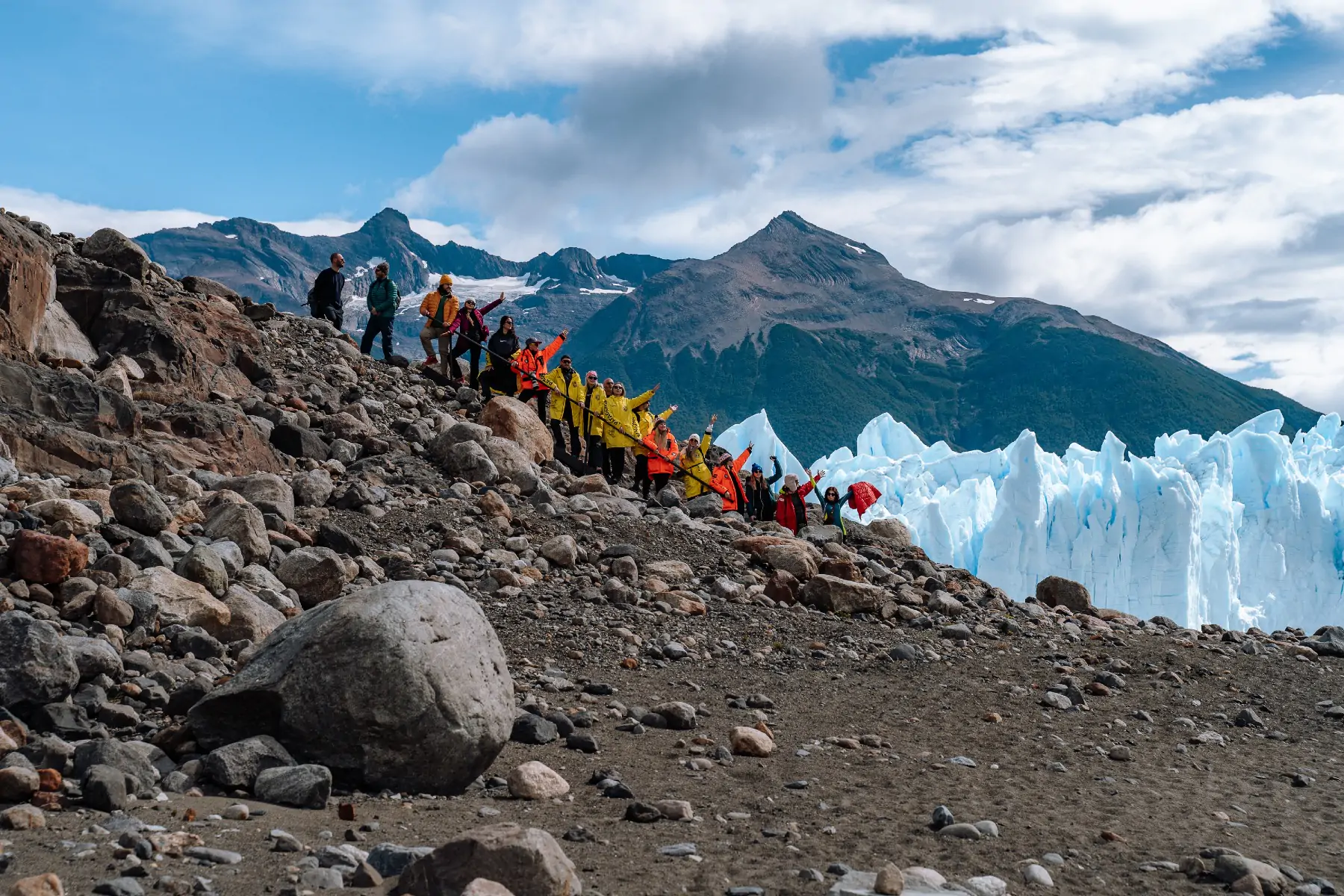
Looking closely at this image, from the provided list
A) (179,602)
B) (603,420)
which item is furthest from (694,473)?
(179,602)

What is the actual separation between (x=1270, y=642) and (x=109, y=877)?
1295 centimetres

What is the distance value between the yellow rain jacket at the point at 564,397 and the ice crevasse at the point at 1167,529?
102 ft

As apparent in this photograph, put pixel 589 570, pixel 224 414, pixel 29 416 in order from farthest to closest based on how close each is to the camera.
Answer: pixel 224 414, pixel 589 570, pixel 29 416

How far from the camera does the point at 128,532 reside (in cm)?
750

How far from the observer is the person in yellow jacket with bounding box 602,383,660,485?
51.6 ft

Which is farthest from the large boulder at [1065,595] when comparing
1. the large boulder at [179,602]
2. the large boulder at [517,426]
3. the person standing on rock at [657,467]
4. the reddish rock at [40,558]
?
the reddish rock at [40,558]

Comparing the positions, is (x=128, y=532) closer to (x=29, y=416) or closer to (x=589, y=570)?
(x=29, y=416)

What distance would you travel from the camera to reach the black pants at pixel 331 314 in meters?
18.6

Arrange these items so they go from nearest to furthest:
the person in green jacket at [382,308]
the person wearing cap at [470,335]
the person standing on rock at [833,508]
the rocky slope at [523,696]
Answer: the rocky slope at [523,696] < the person in green jacket at [382,308] < the person wearing cap at [470,335] < the person standing on rock at [833,508]

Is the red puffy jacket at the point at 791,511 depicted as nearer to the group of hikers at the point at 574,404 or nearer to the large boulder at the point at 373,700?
the group of hikers at the point at 574,404

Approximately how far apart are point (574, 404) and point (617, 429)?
106 cm

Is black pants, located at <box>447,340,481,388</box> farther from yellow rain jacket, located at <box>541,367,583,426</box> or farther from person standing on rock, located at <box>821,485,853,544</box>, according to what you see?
person standing on rock, located at <box>821,485,853,544</box>

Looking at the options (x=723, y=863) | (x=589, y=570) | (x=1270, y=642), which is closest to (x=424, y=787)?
(x=723, y=863)

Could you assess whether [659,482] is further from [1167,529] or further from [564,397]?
[1167,529]
